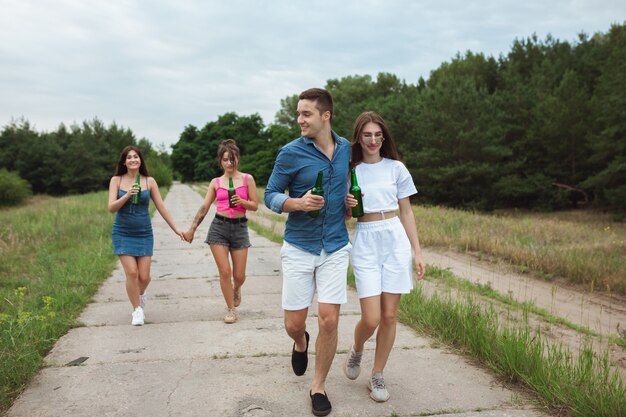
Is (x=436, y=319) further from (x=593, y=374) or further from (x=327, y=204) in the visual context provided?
(x=327, y=204)

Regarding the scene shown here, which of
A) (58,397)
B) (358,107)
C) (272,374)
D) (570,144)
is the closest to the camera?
(58,397)

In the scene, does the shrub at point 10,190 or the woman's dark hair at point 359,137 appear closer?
the woman's dark hair at point 359,137

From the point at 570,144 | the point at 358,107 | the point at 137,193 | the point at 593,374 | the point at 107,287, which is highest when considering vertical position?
the point at 358,107

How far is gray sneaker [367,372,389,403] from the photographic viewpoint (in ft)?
12.9

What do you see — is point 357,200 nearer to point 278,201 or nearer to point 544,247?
point 278,201

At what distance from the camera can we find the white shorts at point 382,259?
→ 12.7 feet

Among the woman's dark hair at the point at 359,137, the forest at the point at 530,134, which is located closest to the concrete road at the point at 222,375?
the woman's dark hair at the point at 359,137

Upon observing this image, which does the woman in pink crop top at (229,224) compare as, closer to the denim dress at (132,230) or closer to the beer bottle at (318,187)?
the denim dress at (132,230)

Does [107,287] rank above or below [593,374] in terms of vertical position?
below

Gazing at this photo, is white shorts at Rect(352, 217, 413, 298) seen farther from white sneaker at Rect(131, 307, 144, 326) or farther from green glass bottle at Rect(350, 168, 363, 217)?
white sneaker at Rect(131, 307, 144, 326)

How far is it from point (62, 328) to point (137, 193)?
1678 mm

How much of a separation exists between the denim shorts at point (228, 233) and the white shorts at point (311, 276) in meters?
2.65

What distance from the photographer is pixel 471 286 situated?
355 inches

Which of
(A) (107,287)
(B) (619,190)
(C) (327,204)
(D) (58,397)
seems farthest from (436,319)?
(B) (619,190)
